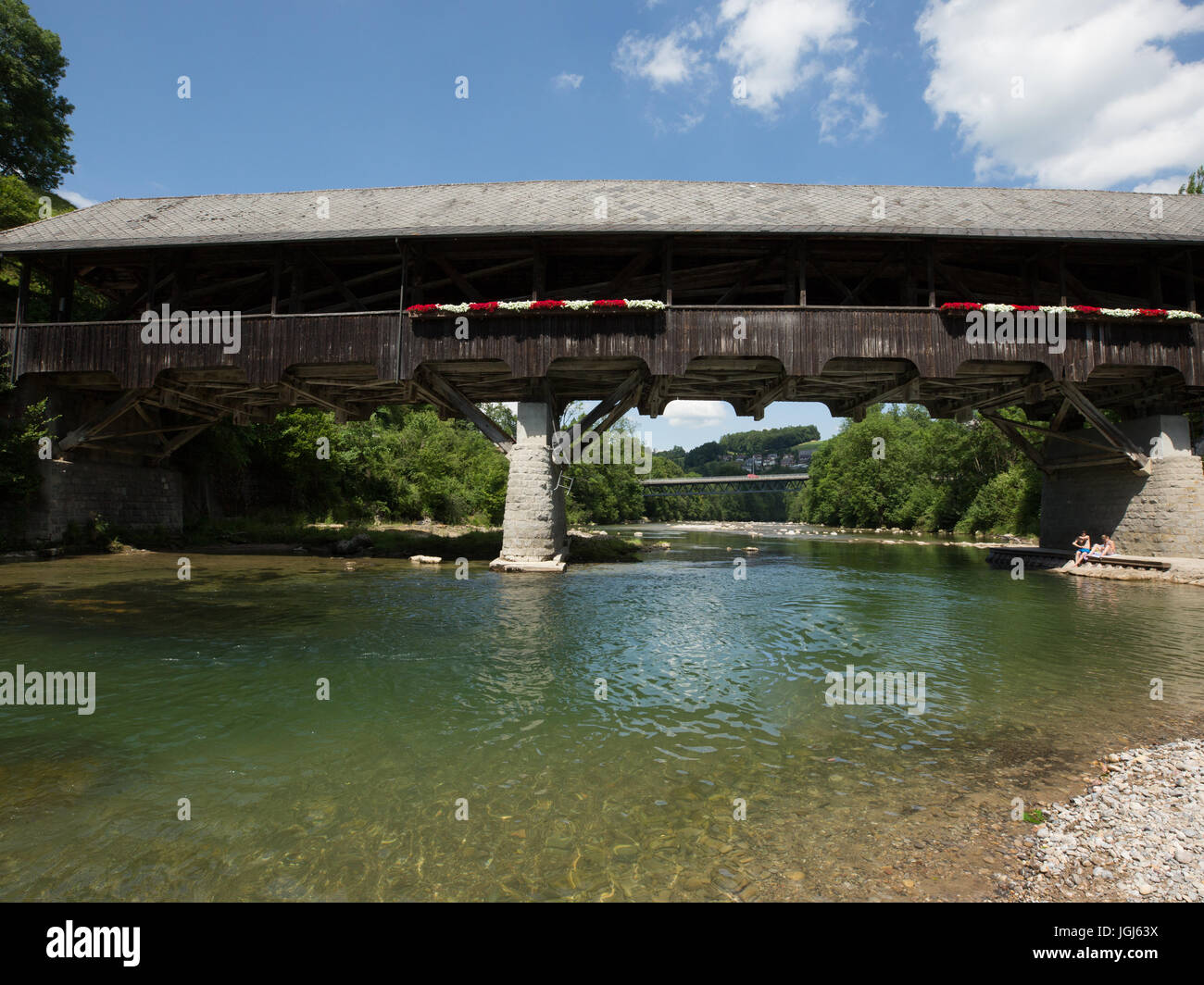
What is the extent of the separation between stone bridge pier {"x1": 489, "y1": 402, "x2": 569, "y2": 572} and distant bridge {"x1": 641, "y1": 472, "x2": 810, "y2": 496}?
74.9m

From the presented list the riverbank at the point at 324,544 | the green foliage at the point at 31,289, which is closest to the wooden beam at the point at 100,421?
the riverbank at the point at 324,544

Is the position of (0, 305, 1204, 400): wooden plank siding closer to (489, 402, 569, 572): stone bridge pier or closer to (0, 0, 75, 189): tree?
(489, 402, 569, 572): stone bridge pier

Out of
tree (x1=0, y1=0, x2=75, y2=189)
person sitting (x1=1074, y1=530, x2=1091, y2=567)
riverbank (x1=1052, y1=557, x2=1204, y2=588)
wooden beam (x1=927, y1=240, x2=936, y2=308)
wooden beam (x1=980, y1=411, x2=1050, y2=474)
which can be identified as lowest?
riverbank (x1=1052, y1=557, x2=1204, y2=588)

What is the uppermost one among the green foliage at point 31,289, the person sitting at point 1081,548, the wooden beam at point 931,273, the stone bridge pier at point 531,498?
the green foliage at point 31,289

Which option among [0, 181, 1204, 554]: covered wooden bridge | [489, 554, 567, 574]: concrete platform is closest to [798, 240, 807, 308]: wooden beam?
[0, 181, 1204, 554]: covered wooden bridge

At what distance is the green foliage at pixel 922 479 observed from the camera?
40.3 m

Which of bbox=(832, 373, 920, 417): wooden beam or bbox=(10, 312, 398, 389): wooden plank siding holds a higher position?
bbox=(10, 312, 398, 389): wooden plank siding

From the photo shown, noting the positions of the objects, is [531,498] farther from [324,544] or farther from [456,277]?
[324,544]

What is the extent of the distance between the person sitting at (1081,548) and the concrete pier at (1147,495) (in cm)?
79

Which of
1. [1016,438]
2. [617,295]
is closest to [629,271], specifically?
[617,295]

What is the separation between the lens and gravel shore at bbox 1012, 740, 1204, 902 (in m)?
3.06

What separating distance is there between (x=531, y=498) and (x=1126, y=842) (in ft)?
48.6

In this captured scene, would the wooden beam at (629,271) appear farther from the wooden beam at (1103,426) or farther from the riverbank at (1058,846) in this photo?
the riverbank at (1058,846)

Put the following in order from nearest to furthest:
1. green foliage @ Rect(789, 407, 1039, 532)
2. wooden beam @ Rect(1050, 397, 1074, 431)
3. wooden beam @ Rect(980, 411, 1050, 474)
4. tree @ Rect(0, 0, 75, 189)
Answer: wooden beam @ Rect(1050, 397, 1074, 431) → wooden beam @ Rect(980, 411, 1050, 474) → tree @ Rect(0, 0, 75, 189) → green foliage @ Rect(789, 407, 1039, 532)
